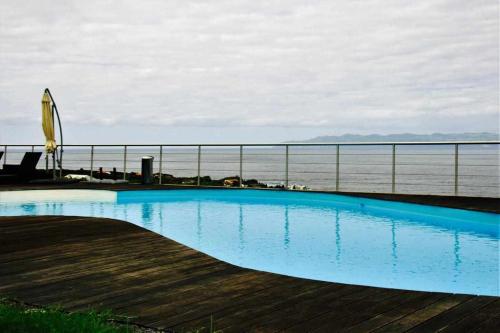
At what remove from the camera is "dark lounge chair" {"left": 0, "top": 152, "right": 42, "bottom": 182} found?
8.66 metres

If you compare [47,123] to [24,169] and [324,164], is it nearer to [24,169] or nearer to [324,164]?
[24,169]

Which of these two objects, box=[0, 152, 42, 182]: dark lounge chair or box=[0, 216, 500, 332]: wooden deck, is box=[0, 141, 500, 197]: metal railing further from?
box=[0, 216, 500, 332]: wooden deck

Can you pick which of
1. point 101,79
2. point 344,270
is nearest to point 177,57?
point 101,79

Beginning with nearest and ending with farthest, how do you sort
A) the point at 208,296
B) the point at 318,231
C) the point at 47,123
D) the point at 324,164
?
1. the point at 208,296
2. the point at 318,231
3. the point at 47,123
4. the point at 324,164

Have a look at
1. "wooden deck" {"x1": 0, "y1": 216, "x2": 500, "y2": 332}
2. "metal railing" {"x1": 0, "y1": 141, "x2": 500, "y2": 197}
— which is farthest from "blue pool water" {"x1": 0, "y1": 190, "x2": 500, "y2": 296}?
"wooden deck" {"x1": 0, "y1": 216, "x2": 500, "y2": 332}

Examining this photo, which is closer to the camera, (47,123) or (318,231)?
(318,231)

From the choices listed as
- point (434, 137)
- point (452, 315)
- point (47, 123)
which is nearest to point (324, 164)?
point (434, 137)

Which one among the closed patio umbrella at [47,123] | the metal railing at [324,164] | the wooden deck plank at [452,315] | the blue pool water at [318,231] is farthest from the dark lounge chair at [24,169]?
the wooden deck plank at [452,315]

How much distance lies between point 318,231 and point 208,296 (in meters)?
2.83

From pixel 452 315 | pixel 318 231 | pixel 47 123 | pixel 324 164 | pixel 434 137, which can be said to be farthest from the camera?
pixel 434 137

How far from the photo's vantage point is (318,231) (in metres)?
5.10

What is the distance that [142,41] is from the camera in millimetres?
11312

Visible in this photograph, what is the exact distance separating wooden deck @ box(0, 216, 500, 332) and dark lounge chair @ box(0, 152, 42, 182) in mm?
5593

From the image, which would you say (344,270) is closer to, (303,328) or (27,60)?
(303,328)
